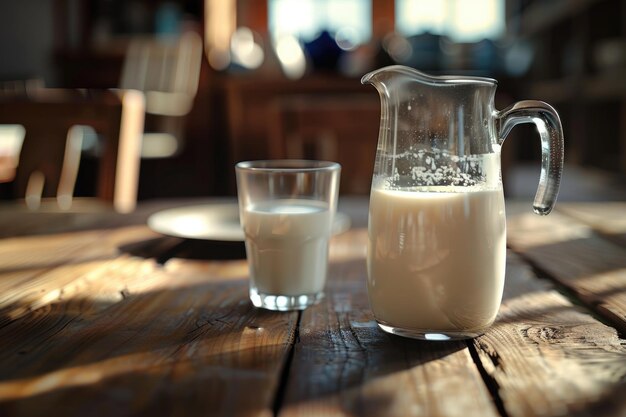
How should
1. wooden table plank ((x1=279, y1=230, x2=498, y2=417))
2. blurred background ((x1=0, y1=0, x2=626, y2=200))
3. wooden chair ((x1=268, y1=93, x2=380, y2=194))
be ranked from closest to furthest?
wooden table plank ((x1=279, y1=230, x2=498, y2=417)) < wooden chair ((x1=268, y1=93, x2=380, y2=194)) < blurred background ((x1=0, y1=0, x2=626, y2=200))

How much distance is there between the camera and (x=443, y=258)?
488mm

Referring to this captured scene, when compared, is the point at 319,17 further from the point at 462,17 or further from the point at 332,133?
the point at 332,133

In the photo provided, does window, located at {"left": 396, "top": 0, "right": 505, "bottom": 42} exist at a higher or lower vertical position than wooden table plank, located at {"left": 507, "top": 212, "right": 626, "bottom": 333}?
higher

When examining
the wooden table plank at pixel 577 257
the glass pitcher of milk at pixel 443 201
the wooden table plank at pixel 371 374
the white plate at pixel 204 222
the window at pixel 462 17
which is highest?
the window at pixel 462 17

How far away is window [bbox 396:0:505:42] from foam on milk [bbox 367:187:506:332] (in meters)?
5.58

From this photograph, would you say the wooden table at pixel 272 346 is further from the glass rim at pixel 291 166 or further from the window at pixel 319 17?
the window at pixel 319 17

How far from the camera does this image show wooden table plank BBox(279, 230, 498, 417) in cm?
37

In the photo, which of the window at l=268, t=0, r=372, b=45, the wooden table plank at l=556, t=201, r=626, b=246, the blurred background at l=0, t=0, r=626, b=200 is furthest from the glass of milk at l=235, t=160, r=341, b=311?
the window at l=268, t=0, r=372, b=45

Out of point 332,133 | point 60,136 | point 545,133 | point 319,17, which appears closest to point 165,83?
point 319,17

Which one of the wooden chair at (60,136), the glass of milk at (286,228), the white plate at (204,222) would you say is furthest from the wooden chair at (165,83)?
the glass of milk at (286,228)

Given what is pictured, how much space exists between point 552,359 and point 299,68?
2954 millimetres

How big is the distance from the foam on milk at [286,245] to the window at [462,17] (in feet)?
18.0

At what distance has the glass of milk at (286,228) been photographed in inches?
23.8

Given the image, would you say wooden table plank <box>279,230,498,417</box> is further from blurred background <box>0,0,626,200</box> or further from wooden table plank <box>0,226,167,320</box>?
blurred background <box>0,0,626,200</box>
